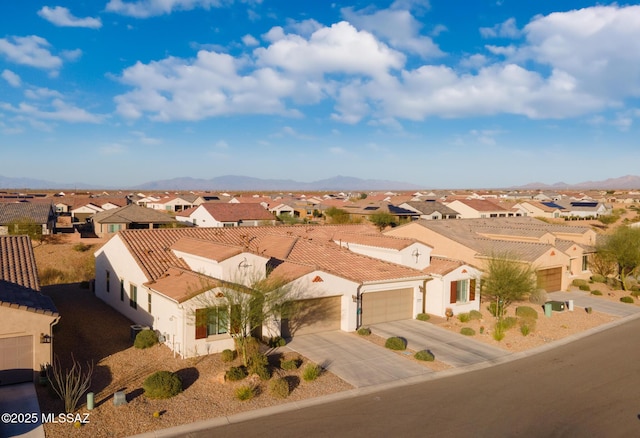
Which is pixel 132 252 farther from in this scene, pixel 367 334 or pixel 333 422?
pixel 333 422

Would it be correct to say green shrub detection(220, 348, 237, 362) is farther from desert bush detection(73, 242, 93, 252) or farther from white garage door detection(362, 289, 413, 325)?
desert bush detection(73, 242, 93, 252)

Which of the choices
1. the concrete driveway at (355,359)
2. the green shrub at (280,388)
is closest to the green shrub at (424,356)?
the concrete driveway at (355,359)

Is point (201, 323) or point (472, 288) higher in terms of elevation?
point (201, 323)

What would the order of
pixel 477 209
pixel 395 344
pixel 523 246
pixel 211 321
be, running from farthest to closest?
1. pixel 477 209
2. pixel 523 246
3. pixel 395 344
4. pixel 211 321

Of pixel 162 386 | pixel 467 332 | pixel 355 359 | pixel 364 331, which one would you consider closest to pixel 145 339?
pixel 162 386

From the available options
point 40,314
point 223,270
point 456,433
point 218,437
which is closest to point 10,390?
point 40,314

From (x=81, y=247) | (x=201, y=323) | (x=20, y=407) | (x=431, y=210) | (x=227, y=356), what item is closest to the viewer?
(x=20, y=407)

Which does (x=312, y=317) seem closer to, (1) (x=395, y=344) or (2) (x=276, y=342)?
(2) (x=276, y=342)

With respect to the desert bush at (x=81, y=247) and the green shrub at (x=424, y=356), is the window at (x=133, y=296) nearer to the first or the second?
the green shrub at (x=424, y=356)
